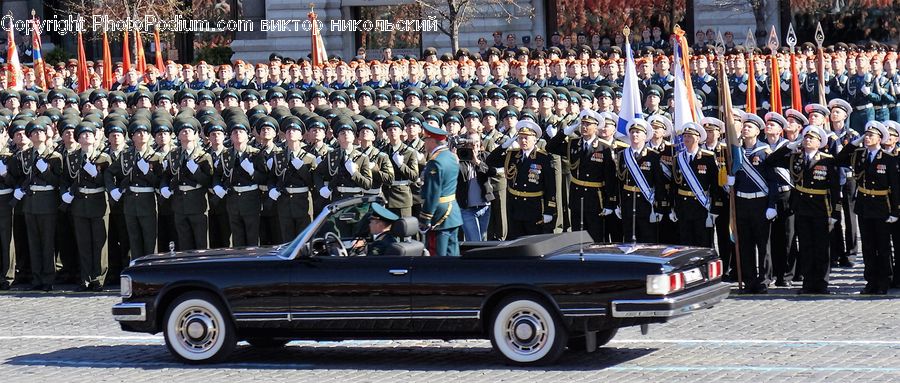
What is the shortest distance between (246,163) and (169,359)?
15.5 ft

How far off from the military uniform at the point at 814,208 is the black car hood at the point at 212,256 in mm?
5157

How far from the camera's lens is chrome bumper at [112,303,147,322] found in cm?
1238

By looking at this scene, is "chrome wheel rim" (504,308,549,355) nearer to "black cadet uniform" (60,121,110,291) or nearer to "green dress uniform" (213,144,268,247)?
"green dress uniform" (213,144,268,247)

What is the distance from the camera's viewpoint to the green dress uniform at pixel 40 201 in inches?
688

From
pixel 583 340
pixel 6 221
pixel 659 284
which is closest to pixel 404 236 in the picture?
pixel 583 340

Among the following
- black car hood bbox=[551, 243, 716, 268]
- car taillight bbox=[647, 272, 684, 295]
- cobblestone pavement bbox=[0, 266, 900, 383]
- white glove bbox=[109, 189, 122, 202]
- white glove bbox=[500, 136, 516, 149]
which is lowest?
cobblestone pavement bbox=[0, 266, 900, 383]

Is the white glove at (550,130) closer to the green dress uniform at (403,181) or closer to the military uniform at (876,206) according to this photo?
the green dress uniform at (403,181)

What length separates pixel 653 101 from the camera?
22031mm

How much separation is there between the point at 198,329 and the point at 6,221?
613cm

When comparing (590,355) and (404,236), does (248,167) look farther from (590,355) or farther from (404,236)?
(590,355)

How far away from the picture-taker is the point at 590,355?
12203mm

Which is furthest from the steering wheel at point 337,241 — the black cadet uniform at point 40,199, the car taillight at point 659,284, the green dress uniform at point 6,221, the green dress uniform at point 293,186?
the green dress uniform at point 6,221

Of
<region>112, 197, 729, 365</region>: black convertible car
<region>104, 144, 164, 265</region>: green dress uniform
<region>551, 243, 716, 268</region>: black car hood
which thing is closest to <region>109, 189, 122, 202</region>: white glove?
<region>104, 144, 164, 265</region>: green dress uniform

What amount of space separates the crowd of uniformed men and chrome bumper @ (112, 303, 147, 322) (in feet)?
7.64
